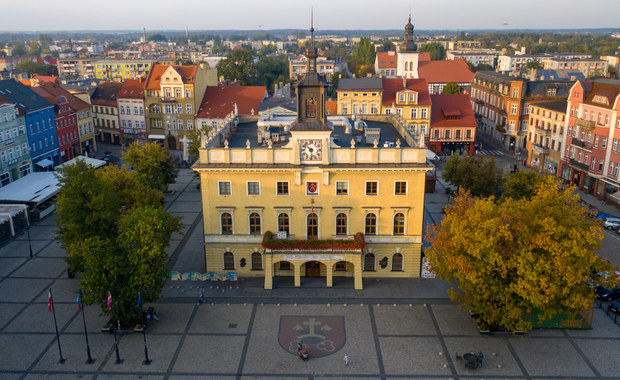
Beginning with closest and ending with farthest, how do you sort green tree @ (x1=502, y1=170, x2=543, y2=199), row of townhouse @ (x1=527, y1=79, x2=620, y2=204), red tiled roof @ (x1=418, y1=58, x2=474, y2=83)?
green tree @ (x1=502, y1=170, x2=543, y2=199) → row of townhouse @ (x1=527, y1=79, x2=620, y2=204) → red tiled roof @ (x1=418, y1=58, x2=474, y2=83)

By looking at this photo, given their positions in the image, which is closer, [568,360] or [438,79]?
[568,360]

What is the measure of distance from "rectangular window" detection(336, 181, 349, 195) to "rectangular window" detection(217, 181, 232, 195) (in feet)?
31.8

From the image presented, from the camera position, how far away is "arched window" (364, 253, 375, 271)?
46.7 meters

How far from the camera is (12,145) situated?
73.4 meters

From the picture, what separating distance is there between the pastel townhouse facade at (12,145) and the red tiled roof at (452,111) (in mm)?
67969

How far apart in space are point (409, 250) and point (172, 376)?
2351 cm

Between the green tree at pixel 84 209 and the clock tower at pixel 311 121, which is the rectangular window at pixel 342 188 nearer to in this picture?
the clock tower at pixel 311 121

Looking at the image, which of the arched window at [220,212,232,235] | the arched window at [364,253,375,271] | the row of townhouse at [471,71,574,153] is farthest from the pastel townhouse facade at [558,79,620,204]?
the arched window at [220,212,232,235]

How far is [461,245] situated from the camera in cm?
3684

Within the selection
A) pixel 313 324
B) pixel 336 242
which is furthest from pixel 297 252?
pixel 313 324

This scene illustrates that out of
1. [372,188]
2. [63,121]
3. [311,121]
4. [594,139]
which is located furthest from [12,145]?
[594,139]

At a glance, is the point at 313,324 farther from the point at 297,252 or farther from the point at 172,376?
the point at 172,376

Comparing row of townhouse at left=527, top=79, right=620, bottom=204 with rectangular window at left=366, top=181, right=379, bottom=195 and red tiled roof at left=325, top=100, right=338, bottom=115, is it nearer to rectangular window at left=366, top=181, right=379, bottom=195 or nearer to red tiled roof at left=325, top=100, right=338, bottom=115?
red tiled roof at left=325, top=100, right=338, bottom=115

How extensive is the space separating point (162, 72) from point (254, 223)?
208 ft
